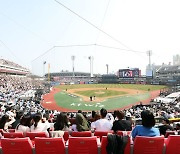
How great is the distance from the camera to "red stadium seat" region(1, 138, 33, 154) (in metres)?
4.53

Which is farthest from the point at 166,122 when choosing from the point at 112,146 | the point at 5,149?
the point at 5,149

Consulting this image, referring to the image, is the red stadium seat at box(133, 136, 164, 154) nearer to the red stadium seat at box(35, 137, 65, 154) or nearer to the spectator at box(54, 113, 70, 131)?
the red stadium seat at box(35, 137, 65, 154)

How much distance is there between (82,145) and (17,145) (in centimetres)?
123

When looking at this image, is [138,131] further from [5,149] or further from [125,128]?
[5,149]

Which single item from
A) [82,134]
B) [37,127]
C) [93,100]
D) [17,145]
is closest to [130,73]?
[93,100]

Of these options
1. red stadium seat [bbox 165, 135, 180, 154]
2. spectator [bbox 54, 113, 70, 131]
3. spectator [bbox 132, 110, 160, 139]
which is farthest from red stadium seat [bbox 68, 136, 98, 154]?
red stadium seat [bbox 165, 135, 180, 154]

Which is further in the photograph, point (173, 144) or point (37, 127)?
point (37, 127)

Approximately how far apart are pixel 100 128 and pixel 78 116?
2.60 feet

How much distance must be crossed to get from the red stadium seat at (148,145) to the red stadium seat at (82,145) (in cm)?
78

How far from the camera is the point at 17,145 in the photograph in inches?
179

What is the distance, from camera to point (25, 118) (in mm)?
6152

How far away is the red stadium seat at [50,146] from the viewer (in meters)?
4.49

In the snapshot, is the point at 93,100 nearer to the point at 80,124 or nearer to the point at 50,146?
the point at 80,124

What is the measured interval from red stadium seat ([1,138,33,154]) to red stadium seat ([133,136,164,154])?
2020 millimetres
